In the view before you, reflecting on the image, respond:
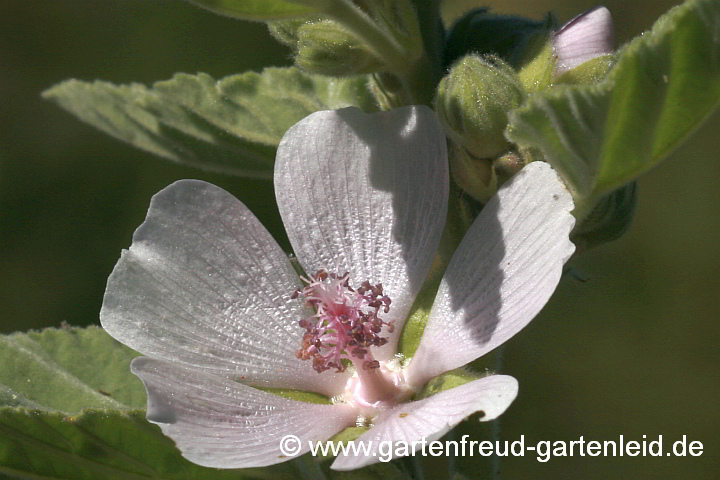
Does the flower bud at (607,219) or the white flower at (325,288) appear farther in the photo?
the flower bud at (607,219)

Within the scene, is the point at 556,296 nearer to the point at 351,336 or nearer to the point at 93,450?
the point at 351,336

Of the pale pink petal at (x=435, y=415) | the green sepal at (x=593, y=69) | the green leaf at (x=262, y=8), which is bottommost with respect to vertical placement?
the pale pink petal at (x=435, y=415)

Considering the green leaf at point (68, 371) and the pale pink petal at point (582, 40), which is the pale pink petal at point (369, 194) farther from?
the green leaf at point (68, 371)

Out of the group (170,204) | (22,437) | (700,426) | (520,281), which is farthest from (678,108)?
(700,426)

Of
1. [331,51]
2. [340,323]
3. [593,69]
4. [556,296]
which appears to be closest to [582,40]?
[593,69]

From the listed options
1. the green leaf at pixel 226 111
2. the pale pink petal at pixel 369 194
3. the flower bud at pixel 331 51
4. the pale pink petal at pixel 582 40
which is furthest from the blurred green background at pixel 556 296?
the flower bud at pixel 331 51

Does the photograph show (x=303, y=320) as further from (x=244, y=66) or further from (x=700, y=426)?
(x=244, y=66)

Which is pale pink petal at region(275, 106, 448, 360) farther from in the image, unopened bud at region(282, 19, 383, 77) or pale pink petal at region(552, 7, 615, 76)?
pale pink petal at region(552, 7, 615, 76)
